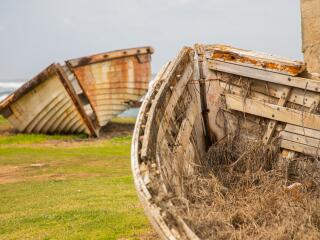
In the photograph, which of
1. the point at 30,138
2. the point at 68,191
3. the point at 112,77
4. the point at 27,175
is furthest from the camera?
the point at 112,77

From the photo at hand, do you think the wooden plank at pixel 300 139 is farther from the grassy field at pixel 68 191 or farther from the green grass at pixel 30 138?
the green grass at pixel 30 138

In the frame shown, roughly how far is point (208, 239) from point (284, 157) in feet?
8.99

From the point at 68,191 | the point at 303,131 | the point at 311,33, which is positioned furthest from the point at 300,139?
the point at 68,191

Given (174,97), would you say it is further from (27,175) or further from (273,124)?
(27,175)

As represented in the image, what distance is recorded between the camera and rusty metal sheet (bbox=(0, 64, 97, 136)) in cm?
2233

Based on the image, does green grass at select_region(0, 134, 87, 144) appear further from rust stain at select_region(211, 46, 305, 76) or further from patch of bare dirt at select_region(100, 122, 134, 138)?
rust stain at select_region(211, 46, 305, 76)

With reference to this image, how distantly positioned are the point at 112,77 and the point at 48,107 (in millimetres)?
2919

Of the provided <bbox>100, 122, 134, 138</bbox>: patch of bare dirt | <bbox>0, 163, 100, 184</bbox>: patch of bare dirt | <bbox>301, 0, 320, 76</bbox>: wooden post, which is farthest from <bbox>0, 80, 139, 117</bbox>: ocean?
<bbox>301, 0, 320, 76</bbox>: wooden post

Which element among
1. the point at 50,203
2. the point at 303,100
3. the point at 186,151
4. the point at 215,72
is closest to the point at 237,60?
the point at 215,72

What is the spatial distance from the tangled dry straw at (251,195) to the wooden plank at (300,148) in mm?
92

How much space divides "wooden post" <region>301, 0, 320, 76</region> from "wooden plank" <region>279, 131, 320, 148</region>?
192 centimetres

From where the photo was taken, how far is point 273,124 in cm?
781

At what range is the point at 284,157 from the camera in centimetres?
774

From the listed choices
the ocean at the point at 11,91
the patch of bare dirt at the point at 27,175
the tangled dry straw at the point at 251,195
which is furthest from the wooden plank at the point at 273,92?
the ocean at the point at 11,91
